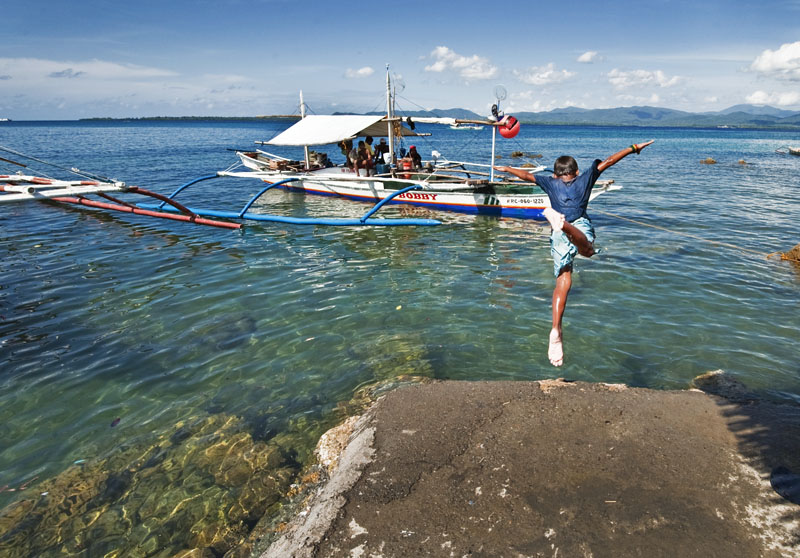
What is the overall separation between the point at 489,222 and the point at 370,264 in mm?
7303

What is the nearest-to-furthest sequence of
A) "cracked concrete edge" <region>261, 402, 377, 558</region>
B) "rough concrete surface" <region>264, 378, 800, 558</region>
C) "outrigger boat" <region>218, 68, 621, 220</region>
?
"rough concrete surface" <region>264, 378, 800, 558</region> < "cracked concrete edge" <region>261, 402, 377, 558</region> < "outrigger boat" <region>218, 68, 621, 220</region>

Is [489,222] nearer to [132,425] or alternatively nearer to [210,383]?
[210,383]

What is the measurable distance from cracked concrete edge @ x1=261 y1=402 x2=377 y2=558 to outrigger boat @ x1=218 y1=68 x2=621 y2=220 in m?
13.3

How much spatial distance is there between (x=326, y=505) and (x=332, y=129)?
22307mm

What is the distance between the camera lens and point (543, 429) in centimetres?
475

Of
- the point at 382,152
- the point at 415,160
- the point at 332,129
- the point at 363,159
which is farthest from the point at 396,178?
the point at 332,129

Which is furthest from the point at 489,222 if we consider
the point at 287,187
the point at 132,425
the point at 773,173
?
the point at 773,173

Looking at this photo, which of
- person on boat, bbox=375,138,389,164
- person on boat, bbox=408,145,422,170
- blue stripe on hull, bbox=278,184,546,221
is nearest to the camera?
blue stripe on hull, bbox=278,184,546,221

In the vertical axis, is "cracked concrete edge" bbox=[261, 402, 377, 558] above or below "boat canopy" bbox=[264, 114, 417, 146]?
below

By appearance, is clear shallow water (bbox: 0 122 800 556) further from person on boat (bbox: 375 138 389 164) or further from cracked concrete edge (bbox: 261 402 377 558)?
person on boat (bbox: 375 138 389 164)

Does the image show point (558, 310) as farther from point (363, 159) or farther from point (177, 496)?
point (363, 159)

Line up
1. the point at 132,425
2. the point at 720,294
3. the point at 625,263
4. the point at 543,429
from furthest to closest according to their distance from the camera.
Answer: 1. the point at 625,263
2. the point at 720,294
3. the point at 132,425
4. the point at 543,429

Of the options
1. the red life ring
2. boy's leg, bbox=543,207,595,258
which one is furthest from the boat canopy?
boy's leg, bbox=543,207,595,258

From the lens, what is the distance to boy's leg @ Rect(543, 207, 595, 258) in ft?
14.8
